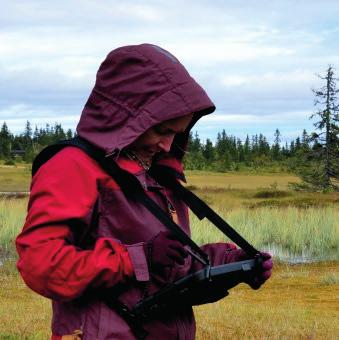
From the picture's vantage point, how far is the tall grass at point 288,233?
1577 cm

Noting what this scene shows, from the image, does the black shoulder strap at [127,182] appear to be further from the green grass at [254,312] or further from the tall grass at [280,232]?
the tall grass at [280,232]

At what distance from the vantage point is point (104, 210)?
102 inches

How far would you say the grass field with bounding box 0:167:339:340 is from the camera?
6.59m

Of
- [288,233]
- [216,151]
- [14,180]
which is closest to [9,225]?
[288,233]

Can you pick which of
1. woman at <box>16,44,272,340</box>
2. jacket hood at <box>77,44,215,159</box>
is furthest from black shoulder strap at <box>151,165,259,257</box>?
jacket hood at <box>77,44,215,159</box>

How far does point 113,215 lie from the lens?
260 cm

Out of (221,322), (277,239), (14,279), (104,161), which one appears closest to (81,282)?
(104,161)

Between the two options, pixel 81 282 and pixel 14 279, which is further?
pixel 14 279

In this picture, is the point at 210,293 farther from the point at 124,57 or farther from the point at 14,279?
the point at 14,279

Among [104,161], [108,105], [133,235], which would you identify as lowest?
[133,235]

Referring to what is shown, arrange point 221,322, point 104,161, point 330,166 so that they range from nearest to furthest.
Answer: point 104,161 < point 221,322 < point 330,166

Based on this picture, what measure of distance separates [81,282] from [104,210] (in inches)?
11.0

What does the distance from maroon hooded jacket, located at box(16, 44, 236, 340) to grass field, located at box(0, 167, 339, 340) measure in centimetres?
169

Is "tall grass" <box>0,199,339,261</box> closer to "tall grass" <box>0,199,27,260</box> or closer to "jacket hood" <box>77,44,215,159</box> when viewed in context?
"tall grass" <box>0,199,27,260</box>
